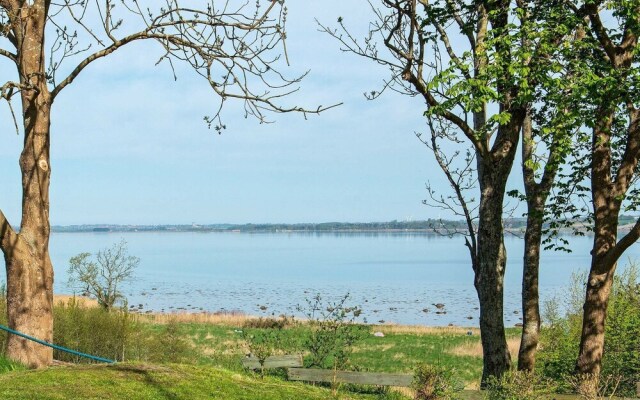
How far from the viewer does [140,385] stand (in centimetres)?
978

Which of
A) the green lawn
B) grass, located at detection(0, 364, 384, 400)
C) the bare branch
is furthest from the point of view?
the green lawn

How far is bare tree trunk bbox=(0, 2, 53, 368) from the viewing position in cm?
1201

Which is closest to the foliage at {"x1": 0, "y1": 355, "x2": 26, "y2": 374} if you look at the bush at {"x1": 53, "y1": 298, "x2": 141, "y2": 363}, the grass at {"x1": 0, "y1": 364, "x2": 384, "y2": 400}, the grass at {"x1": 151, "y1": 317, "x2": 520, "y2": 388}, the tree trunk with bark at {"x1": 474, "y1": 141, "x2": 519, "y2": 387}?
the grass at {"x1": 0, "y1": 364, "x2": 384, "y2": 400}

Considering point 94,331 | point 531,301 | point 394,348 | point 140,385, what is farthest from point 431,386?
point 394,348

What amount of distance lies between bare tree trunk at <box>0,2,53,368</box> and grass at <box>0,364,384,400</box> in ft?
5.95

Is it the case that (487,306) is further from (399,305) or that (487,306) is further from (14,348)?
(399,305)

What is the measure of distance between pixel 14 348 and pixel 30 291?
3.00 feet

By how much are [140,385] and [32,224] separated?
154 inches

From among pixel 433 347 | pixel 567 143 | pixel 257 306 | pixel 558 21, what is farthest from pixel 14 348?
pixel 257 306

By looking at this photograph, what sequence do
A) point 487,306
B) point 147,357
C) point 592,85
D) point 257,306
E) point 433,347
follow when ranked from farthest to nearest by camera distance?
point 257,306 → point 433,347 → point 147,357 → point 487,306 → point 592,85

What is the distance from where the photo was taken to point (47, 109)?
12.6 metres

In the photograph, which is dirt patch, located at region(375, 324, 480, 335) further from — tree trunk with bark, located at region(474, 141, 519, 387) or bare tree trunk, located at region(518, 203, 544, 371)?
tree trunk with bark, located at region(474, 141, 519, 387)

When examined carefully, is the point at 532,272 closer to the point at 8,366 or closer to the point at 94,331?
the point at 8,366

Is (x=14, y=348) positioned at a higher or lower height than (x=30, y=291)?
lower
